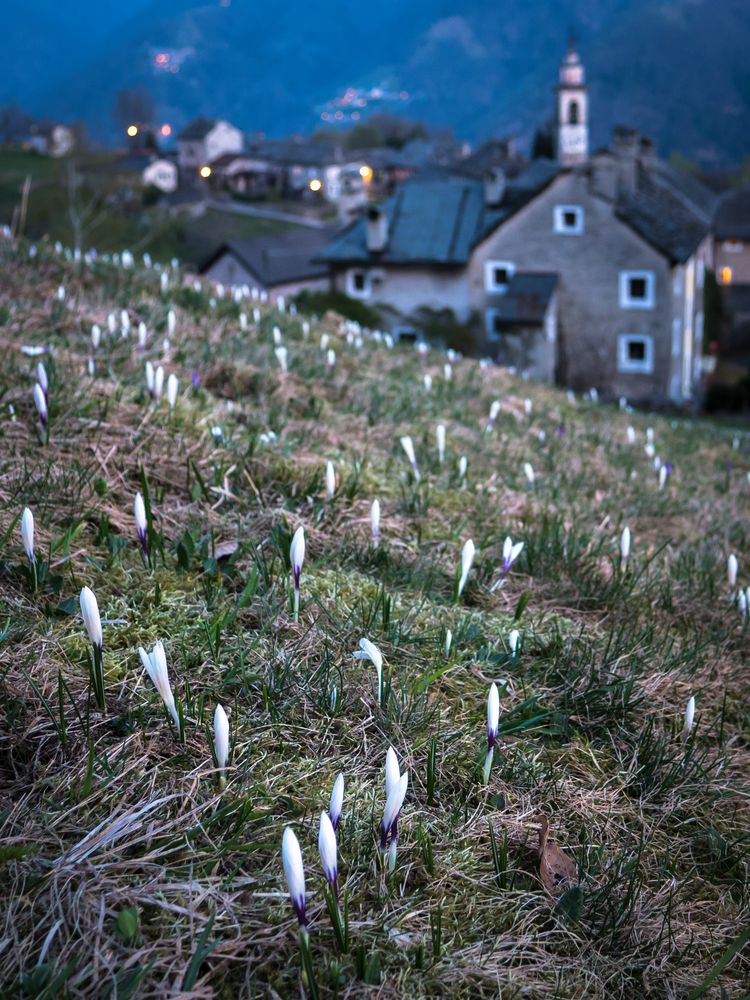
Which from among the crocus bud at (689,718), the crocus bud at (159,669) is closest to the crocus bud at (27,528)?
the crocus bud at (159,669)

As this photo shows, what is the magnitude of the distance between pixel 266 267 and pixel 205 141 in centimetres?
8294

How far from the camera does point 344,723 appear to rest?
2555 mm

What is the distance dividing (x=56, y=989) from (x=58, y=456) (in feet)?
7.49

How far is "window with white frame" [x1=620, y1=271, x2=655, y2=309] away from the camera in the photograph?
1555 inches

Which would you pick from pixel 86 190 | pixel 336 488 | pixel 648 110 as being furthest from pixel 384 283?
pixel 648 110

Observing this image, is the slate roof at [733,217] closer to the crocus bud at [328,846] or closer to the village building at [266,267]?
the village building at [266,267]

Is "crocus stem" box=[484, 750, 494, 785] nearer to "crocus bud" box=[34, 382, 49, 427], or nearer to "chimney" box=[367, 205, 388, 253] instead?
"crocus bud" box=[34, 382, 49, 427]

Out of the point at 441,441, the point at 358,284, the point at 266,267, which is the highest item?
the point at 266,267

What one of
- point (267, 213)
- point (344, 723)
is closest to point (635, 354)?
point (344, 723)

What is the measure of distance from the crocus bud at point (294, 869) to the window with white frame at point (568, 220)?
40.8 meters

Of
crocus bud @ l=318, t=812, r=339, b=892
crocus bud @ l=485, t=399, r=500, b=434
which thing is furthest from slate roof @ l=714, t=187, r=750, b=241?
crocus bud @ l=318, t=812, r=339, b=892

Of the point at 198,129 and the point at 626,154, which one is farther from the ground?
the point at 198,129

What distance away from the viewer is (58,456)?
366 cm

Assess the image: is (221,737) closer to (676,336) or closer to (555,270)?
(555,270)
